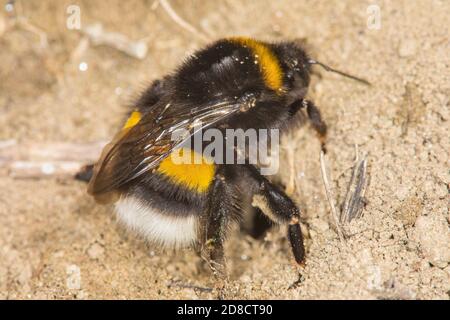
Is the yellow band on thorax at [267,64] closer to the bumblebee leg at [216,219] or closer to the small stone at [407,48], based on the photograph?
the bumblebee leg at [216,219]

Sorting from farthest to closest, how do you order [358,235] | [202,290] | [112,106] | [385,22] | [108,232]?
[112,106] → [385,22] → [108,232] → [202,290] → [358,235]

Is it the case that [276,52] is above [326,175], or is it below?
above

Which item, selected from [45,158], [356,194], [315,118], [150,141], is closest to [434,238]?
[356,194]

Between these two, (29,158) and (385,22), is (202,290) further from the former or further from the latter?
(385,22)

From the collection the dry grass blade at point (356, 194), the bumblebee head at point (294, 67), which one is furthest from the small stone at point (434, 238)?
the bumblebee head at point (294, 67)

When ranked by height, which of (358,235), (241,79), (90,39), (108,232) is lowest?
(108,232)

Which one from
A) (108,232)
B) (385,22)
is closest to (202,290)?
(108,232)

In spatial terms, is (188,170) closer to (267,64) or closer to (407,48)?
(267,64)

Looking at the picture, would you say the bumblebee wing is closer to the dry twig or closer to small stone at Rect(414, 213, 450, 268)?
the dry twig
